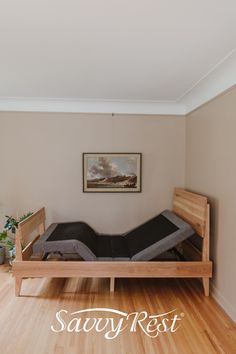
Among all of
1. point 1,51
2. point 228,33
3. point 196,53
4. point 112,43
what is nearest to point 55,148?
point 1,51

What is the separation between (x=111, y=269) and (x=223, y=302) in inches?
45.8

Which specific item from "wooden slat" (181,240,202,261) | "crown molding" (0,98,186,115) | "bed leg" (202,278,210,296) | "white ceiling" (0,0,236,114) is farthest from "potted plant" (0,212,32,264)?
"bed leg" (202,278,210,296)

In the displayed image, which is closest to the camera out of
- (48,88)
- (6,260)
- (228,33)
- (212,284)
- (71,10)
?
(71,10)

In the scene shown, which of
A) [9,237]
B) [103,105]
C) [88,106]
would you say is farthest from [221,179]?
[9,237]

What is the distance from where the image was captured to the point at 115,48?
212 centimetres

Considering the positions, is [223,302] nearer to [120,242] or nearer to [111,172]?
[120,242]

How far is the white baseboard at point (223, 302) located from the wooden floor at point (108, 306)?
0.05 metres

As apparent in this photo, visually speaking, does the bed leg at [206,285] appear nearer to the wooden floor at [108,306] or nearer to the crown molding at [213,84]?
the wooden floor at [108,306]

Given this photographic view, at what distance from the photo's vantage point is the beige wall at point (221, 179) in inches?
98.0

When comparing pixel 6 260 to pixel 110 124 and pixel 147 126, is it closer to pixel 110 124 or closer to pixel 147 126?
pixel 110 124

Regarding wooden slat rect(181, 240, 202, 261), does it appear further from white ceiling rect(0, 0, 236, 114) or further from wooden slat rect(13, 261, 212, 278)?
white ceiling rect(0, 0, 236, 114)

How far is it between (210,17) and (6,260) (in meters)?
3.79

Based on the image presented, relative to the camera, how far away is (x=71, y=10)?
161 cm

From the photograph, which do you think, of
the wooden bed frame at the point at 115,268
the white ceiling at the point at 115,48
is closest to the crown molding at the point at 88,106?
the white ceiling at the point at 115,48
